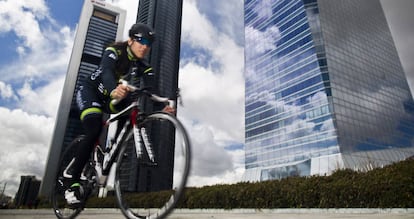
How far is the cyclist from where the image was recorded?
127 inches

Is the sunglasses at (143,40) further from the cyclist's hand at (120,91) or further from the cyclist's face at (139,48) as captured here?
the cyclist's hand at (120,91)

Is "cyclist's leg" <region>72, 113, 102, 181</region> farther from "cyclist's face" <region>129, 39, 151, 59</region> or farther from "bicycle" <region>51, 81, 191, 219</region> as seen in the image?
"cyclist's face" <region>129, 39, 151, 59</region>

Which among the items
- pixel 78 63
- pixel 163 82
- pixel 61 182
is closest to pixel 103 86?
pixel 61 182

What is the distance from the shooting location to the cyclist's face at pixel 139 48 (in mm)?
3218

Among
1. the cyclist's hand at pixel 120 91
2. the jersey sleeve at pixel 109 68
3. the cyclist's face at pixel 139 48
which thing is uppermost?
the cyclist's face at pixel 139 48

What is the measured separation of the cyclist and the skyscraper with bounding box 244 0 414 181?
53.7m

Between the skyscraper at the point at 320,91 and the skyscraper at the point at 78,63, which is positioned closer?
the skyscraper at the point at 78,63

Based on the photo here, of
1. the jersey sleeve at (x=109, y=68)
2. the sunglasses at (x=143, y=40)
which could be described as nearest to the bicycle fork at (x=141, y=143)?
the jersey sleeve at (x=109, y=68)

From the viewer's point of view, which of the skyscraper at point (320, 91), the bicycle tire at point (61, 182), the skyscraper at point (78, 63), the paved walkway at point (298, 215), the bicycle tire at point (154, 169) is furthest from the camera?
the skyscraper at point (320, 91)

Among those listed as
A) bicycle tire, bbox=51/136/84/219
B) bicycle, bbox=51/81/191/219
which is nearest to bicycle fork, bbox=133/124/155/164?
bicycle, bbox=51/81/191/219

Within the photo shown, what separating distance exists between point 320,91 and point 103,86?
63709 millimetres

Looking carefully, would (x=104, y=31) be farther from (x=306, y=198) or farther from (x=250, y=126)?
(x=250, y=126)

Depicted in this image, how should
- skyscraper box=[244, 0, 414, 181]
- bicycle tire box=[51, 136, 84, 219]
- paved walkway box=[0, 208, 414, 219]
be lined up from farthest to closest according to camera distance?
skyscraper box=[244, 0, 414, 181]
paved walkway box=[0, 208, 414, 219]
bicycle tire box=[51, 136, 84, 219]

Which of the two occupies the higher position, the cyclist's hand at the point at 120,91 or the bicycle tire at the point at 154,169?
the cyclist's hand at the point at 120,91
